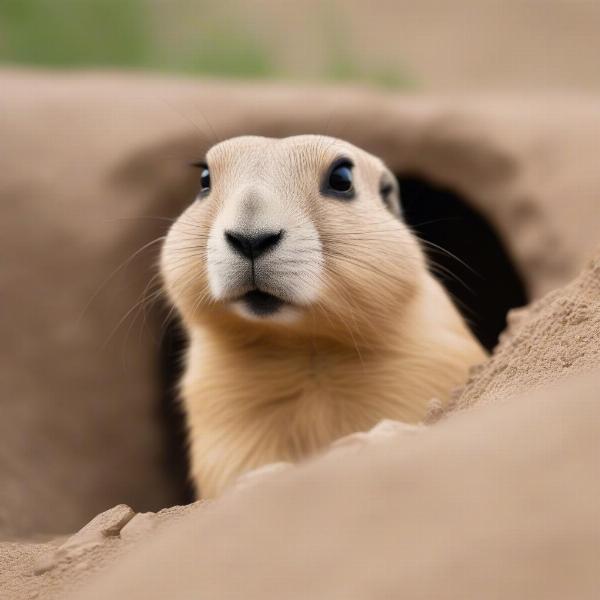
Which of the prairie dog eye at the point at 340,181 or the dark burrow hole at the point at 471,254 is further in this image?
the dark burrow hole at the point at 471,254

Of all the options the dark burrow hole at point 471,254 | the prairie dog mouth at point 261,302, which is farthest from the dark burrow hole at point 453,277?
the prairie dog mouth at point 261,302

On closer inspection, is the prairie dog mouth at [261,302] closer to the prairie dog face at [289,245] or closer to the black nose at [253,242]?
the prairie dog face at [289,245]

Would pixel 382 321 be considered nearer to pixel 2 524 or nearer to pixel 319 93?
pixel 2 524

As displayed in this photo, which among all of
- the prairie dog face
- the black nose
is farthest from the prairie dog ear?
the black nose

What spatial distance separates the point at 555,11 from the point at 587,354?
8.44 m

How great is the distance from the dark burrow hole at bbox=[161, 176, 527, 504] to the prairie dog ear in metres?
2.02

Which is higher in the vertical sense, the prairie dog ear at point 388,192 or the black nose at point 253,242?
the black nose at point 253,242

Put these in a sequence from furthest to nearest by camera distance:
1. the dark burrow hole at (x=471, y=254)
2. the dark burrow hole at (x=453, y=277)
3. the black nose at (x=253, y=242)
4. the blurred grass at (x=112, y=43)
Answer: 1. the blurred grass at (x=112, y=43)
2. the dark burrow hole at (x=471, y=254)
3. the dark burrow hole at (x=453, y=277)
4. the black nose at (x=253, y=242)

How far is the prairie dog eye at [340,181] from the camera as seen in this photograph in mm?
4246

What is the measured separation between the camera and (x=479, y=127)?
6762 mm

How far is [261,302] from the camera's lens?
12.3 ft

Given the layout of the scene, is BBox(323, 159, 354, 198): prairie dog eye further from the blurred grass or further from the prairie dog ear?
the blurred grass

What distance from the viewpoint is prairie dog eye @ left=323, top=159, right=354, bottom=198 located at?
4.25 metres

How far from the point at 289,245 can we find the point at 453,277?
3954mm
